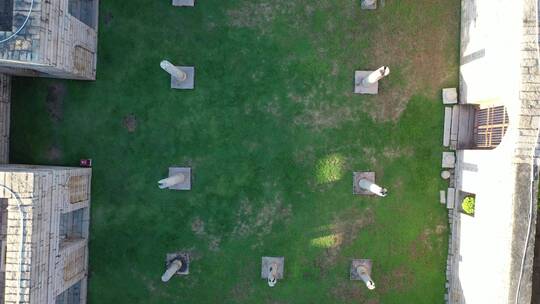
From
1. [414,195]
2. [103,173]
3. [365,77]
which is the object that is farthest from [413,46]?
[103,173]

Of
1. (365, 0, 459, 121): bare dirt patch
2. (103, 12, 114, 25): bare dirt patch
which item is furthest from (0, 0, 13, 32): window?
(365, 0, 459, 121): bare dirt patch

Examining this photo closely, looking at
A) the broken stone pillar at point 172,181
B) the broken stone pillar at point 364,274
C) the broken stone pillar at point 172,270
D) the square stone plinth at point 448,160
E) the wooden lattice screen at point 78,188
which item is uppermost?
the square stone plinth at point 448,160

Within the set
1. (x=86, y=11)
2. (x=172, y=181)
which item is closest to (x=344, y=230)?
(x=172, y=181)

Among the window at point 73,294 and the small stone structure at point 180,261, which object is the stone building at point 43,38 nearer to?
the small stone structure at point 180,261

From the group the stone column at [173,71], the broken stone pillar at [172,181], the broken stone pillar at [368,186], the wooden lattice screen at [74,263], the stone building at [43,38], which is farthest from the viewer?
the wooden lattice screen at [74,263]

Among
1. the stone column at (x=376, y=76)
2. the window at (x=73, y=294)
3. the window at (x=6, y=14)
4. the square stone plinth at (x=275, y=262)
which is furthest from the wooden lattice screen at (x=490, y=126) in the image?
the window at (x=6, y=14)

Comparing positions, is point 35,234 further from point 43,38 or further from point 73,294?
point 43,38

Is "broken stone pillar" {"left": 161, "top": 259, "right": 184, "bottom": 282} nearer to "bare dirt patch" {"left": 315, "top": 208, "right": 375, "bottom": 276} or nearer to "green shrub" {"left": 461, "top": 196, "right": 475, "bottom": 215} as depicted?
"bare dirt patch" {"left": 315, "top": 208, "right": 375, "bottom": 276}

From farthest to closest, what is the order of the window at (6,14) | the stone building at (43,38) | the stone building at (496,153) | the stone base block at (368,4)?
the stone base block at (368,4)
the window at (6,14)
the stone building at (43,38)
the stone building at (496,153)
